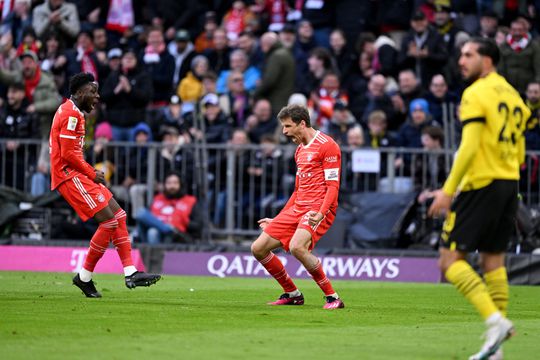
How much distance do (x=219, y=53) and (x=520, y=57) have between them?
260 inches

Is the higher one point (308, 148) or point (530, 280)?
point (308, 148)

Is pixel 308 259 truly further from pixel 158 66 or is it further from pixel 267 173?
pixel 158 66


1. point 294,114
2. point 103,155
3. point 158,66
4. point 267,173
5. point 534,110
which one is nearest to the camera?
point 294,114

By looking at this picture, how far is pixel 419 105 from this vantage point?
22094 millimetres

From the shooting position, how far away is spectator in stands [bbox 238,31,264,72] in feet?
80.8

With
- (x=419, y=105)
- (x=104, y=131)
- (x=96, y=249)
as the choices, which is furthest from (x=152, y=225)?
(x=96, y=249)

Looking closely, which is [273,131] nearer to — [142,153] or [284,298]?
[142,153]

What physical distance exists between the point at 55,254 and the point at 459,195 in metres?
12.7

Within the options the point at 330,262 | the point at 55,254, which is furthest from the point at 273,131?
the point at 55,254

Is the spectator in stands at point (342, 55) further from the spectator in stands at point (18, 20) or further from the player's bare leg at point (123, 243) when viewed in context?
the player's bare leg at point (123, 243)

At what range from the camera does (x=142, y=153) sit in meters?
22.2

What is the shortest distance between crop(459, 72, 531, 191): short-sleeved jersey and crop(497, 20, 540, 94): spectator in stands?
43.3 feet

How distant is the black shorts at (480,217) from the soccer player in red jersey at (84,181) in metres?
5.27

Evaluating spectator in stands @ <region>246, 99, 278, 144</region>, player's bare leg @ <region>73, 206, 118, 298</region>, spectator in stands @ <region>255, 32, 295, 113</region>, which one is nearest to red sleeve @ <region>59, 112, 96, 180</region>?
player's bare leg @ <region>73, 206, 118, 298</region>
